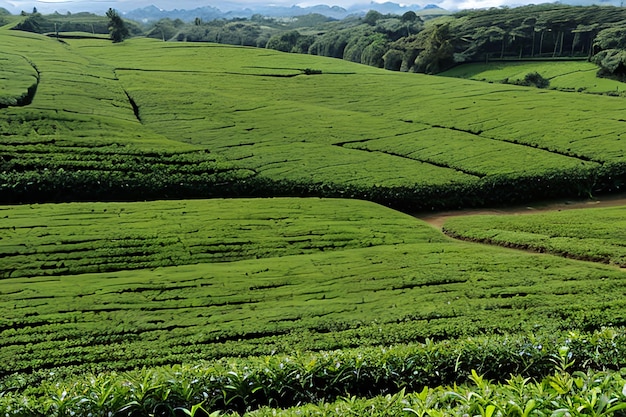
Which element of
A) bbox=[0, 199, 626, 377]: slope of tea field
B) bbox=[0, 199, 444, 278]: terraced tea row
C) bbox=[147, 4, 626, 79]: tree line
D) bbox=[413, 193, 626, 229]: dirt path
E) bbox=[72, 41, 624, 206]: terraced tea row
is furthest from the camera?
bbox=[147, 4, 626, 79]: tree line

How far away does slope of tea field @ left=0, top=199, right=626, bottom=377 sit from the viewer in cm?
1458

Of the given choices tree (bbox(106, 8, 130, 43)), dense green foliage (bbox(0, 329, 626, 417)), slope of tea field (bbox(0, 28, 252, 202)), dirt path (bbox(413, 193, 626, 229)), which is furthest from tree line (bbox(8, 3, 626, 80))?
dense green foliage (bbox(0, 329, 626, 417))

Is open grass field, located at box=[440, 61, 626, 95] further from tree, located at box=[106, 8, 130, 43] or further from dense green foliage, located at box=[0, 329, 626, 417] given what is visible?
dense green foliage, located at box=[0, 329, 626, 417]

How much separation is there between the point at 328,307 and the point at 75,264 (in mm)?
10292

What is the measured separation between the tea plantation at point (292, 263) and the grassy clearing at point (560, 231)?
184 mm

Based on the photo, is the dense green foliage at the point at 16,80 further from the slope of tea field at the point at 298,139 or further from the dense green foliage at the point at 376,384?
the dense green foliage at the point at 376,384

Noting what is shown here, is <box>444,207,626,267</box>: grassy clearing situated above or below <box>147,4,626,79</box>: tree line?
below

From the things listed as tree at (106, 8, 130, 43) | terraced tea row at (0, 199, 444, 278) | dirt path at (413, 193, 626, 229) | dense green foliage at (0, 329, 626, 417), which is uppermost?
tree at (106, 8, 130, 43)

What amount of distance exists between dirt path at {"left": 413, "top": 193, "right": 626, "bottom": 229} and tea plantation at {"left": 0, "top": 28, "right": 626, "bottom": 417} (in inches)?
35.6

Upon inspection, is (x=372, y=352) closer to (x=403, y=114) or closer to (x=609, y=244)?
(x=609, y=244)

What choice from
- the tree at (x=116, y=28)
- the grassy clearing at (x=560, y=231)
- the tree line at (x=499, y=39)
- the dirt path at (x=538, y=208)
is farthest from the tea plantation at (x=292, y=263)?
the tree line at (x=499, y=39)

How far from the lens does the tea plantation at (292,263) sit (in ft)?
35.3

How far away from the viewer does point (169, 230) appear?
22.6 m

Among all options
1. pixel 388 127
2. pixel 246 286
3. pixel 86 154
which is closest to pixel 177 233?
pixel 246 286
